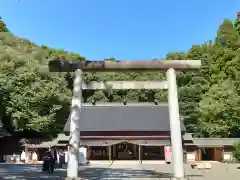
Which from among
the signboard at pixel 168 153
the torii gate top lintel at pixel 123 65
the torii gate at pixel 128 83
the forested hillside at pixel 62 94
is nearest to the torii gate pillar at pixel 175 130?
the torii gate at pixel 128 83

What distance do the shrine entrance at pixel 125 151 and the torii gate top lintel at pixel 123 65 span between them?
2326cm

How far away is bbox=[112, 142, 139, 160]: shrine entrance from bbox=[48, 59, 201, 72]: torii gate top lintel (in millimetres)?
23258

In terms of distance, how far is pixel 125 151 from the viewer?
3653 cm

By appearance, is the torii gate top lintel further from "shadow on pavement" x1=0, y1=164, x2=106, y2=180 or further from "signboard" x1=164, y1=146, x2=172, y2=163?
"signboard" x1=164, y1=146, x2=172, y2=163

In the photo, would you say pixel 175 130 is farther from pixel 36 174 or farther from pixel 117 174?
pixel 36 174

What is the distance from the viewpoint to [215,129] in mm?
38531

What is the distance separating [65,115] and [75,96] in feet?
92.7

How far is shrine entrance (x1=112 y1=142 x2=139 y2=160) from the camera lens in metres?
36.2

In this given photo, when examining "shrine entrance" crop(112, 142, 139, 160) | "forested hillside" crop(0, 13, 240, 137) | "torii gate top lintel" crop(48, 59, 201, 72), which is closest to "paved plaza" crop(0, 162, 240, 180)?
"torii gate top lintel" crop(48, 59, 201, 72)

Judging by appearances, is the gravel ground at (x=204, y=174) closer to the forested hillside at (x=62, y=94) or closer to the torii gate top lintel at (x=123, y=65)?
the torii gate top lintel at (x=123, y=65)

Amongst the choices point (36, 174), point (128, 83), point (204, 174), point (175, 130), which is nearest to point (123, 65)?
point (128, 83)

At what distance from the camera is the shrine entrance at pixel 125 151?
36.2 metres

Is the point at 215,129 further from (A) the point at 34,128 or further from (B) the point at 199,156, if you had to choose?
(A) the point at 34,128

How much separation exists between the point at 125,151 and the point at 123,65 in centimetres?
2379
